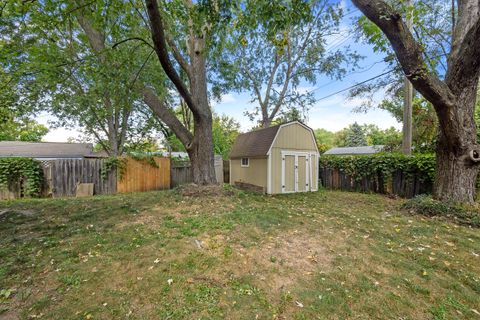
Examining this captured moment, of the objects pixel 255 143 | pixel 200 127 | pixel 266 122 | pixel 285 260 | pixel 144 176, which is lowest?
pixel 285 260

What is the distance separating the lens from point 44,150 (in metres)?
17.3

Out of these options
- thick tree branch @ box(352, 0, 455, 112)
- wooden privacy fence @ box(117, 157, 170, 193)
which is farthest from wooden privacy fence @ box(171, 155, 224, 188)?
thick tree branch @ box(352, 0, 455, 112)

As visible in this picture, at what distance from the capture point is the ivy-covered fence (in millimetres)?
7403

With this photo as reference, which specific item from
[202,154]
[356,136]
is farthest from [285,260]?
[356,136]

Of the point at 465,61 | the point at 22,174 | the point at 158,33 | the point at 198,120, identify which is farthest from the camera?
the point at 22,174

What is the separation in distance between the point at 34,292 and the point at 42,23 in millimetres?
5106

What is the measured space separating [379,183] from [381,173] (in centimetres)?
46

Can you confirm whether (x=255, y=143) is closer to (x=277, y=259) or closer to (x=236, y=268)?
(x=277, y=259)

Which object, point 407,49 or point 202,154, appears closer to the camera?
point 407,49

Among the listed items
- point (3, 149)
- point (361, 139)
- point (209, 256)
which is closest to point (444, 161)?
point (209, 256)

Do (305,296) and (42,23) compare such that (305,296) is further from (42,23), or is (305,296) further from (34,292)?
(42,23)

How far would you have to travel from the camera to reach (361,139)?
1294 inches

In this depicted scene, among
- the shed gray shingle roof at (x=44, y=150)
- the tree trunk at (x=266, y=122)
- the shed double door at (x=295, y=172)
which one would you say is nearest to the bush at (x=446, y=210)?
the shed double door at (x=295, y=172)

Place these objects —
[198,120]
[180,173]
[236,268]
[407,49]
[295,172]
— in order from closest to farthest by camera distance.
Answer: [236,268] → [407,49] → [198,120] → [295,172] → [180,173]
